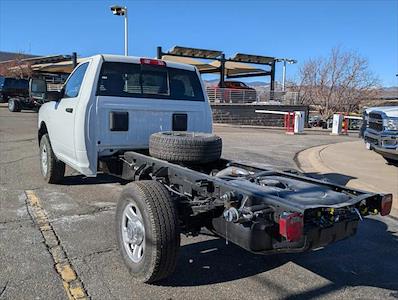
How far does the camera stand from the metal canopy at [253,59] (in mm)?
36531

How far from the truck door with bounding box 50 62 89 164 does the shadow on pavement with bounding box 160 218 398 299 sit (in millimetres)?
2308

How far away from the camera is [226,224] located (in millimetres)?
3441

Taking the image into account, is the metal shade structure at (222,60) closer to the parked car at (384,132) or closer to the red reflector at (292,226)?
the parked car at (384,132)

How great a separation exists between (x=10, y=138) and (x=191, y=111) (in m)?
9.72

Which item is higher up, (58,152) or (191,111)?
(191,111)

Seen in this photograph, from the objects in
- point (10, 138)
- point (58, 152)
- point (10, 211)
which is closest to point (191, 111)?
point (58, 152)

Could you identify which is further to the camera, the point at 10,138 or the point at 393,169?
the point at 10,138

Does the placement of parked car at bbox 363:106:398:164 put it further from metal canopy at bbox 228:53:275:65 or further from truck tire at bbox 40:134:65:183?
metal canopy at bbox 228:53:275:65

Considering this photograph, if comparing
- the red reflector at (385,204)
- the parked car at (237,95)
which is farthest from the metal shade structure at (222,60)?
the red reflector at (385,204)

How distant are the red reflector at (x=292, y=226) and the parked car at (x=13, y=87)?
1228 inches

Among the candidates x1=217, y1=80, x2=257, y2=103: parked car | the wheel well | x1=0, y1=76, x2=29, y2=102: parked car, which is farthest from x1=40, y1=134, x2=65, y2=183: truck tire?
x1=0, y1=76, x2=29, y2=102: parked car

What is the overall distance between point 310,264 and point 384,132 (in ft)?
19.6

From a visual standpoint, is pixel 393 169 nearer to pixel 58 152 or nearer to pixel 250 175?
pixel 250 175

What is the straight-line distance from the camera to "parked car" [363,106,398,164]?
9.06 m
